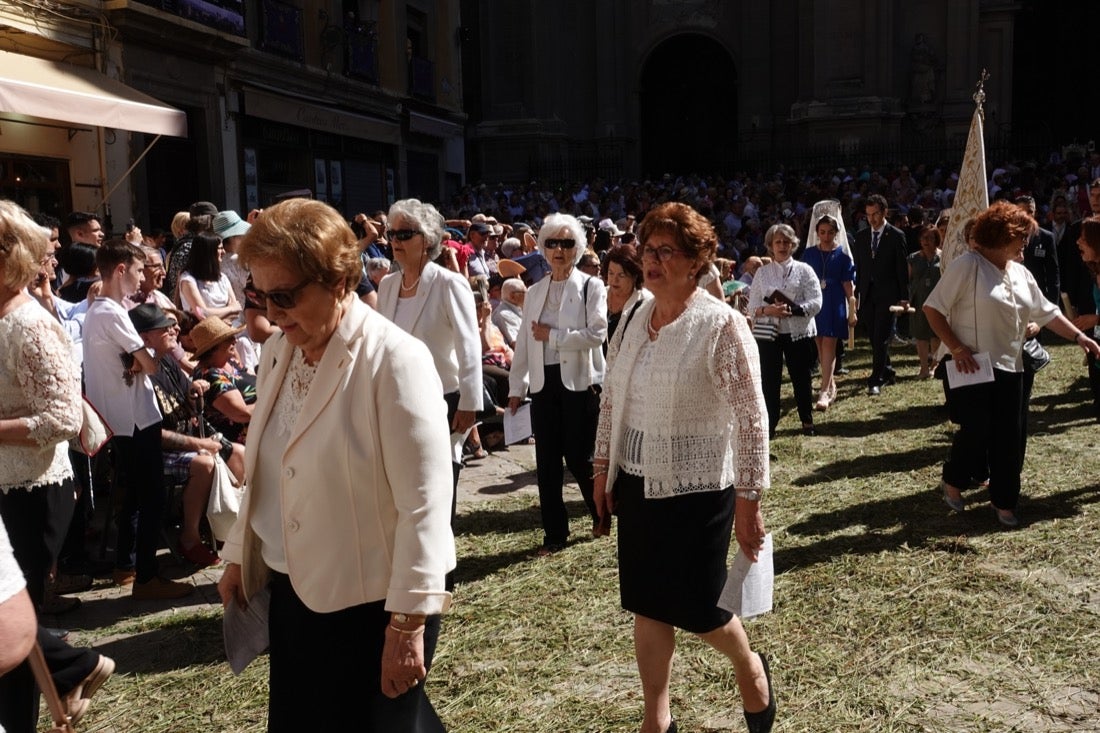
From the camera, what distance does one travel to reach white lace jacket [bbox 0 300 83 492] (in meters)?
3.42

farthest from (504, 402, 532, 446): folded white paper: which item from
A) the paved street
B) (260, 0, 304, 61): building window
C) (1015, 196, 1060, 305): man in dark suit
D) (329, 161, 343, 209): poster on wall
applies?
(329, 161, 343, 209): poster on wall

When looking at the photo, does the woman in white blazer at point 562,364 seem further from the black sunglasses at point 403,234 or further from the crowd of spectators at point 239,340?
the black sunglasses at point 403,234

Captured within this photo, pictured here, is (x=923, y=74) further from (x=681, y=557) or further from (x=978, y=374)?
(x=681, y=557)

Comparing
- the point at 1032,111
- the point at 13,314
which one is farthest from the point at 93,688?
the point at 1032,111

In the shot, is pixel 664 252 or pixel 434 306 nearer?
pixel 664 252

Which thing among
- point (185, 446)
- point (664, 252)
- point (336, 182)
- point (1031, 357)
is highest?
point (336, 182)

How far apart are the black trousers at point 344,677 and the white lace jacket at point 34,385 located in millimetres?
1350

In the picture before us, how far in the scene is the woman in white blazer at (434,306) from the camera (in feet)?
17.2

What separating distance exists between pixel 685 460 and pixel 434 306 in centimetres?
211

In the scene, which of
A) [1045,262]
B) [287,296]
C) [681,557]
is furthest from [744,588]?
[1045,262]

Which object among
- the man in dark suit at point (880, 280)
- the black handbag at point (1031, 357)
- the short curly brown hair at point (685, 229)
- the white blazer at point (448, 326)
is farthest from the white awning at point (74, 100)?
the black handbag at point (1031, 357)

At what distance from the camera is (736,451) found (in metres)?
3.54

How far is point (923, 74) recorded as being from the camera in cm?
2962

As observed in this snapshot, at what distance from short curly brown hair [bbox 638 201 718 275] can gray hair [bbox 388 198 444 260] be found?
5.83 feet
